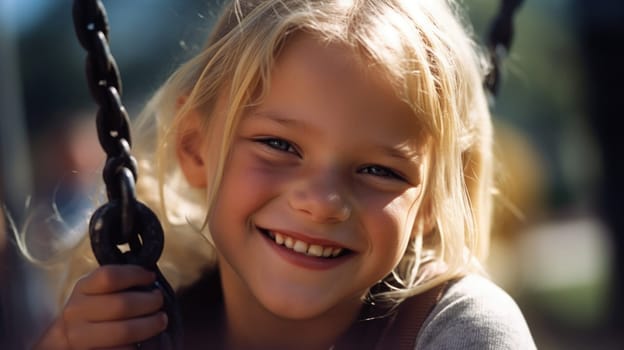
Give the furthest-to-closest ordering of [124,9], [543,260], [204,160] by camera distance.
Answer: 1. [124,9]
2. [543,260]
3. [204,160]

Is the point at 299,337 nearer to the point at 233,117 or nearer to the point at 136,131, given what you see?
the point at 233,117

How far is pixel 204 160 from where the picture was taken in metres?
1.10

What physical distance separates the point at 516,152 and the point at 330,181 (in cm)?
509

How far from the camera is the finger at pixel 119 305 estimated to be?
2.93ft

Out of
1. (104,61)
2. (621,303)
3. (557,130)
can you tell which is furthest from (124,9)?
(104,61)

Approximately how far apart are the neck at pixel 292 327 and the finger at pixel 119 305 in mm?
232

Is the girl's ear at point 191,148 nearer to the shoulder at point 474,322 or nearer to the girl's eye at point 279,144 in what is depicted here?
the girl's eye at point 279,144

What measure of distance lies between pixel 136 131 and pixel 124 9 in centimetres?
630

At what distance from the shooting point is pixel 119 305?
35.5 inches

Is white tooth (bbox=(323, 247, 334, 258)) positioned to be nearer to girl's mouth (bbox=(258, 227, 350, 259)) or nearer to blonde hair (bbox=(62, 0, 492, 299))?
girl's mouth (bbox=(258, 227, 350, 259))

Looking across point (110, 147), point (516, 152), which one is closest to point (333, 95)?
point (110, 147)

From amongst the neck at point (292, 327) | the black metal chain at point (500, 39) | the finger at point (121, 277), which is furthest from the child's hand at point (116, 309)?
the black metal chain at point (500, 39)

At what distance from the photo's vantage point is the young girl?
943mm

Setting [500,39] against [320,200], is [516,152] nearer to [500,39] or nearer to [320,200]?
[500,39]
